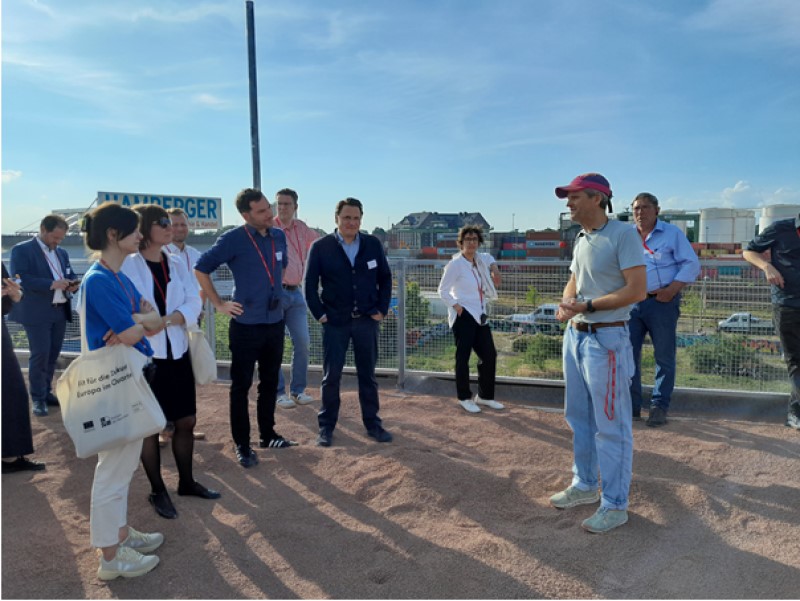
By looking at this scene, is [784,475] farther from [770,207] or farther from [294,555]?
[770,207]

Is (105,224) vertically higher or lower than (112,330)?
higher

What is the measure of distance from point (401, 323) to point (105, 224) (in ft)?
14.4

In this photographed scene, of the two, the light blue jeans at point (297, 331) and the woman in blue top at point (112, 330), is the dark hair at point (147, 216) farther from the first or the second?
the light blue jeans at point (297, 331)

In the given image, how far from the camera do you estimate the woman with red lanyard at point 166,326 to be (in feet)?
11.5

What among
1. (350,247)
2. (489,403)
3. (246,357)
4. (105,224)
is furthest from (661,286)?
(105,224)

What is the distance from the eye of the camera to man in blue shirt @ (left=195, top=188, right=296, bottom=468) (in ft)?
14.7

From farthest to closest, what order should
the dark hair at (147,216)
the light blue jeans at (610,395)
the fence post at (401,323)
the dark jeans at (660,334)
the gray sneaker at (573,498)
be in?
the fence post at (401,323)
the dark jeans at (660,334)
the gray sneaker at (573,498)
the dark hair at (147,216)
the light blue jeans at (610,395)

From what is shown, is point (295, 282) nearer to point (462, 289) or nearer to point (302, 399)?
point (302, 399)

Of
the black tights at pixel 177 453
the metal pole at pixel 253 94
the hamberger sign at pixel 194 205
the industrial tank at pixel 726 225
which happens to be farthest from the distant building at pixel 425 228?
the black tights at pixel 177 453

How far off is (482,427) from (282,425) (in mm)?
1991

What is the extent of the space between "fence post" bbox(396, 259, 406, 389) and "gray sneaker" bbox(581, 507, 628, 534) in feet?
12.3

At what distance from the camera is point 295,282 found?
619 cm

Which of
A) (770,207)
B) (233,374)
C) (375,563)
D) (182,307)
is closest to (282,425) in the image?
(233,374)

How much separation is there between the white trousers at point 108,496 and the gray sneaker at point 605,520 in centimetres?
265
